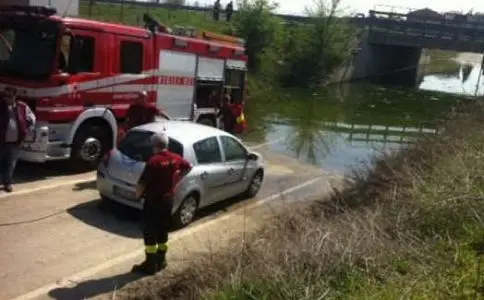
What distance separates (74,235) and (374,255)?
4.62m

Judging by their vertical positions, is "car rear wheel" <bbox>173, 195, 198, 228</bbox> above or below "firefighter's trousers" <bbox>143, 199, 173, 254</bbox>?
below

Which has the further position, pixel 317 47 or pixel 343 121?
pixel 317 47

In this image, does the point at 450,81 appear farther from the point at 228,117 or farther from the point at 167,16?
the point at 228,117

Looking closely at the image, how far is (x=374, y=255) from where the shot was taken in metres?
5.94

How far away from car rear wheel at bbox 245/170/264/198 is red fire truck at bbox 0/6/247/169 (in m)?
2.88

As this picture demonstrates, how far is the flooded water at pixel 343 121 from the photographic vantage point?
1950 centimetres

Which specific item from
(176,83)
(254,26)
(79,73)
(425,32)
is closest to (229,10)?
(254,26)

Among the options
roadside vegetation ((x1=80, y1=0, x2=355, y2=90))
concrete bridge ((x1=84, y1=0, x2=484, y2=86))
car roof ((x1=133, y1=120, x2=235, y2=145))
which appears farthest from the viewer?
concrete bridge ((x1=84, y1=0, x2=484, y2=86))

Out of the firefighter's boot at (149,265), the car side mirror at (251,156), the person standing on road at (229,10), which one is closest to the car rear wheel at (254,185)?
the car side mirror at (251,156)

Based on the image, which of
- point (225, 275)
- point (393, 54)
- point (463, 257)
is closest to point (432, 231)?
point (463, 257)

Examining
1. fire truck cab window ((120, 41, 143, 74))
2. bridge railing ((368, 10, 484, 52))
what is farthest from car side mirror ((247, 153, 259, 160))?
bridge railing ((368, 10, 484, 52))

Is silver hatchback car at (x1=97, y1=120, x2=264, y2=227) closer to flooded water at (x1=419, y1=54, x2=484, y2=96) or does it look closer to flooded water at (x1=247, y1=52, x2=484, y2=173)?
flooded water at (x1=247, y1=52, x2=484, y2=173)

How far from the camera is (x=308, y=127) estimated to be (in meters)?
26.2

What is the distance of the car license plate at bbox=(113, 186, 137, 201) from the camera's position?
9.66 metres
